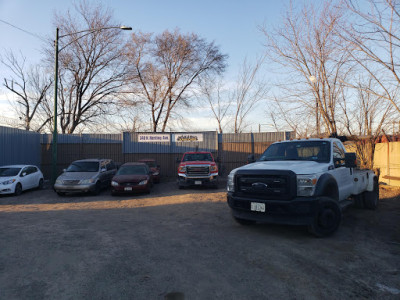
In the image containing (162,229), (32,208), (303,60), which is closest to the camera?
(162,229)

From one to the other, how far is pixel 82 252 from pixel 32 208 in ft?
20.9

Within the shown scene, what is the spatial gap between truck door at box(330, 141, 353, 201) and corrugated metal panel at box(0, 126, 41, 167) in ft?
58.2

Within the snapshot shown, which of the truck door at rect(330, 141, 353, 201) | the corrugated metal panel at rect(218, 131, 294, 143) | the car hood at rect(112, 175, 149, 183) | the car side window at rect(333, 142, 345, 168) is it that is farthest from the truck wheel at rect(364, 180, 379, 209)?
the corrugated metal panel at rect(218, 131, 294, 143)

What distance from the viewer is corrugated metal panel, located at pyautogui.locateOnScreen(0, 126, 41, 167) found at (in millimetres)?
16750

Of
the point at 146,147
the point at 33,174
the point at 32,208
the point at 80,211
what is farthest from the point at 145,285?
the point at 146,147

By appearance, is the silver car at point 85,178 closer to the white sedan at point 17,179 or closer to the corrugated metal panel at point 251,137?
the white sedan at point 17,179

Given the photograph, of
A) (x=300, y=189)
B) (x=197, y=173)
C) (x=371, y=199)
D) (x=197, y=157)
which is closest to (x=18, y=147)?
(x=197, y=157)

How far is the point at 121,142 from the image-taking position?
69.1ft

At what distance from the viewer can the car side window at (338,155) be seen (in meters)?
6.77

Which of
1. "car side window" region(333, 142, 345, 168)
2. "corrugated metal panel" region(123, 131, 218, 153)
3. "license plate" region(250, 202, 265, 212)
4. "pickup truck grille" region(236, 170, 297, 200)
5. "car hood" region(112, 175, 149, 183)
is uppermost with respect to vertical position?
"corrugated metal panel" region(123, 131, 218, 153)

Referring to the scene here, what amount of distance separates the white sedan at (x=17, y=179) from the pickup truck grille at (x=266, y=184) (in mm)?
11547

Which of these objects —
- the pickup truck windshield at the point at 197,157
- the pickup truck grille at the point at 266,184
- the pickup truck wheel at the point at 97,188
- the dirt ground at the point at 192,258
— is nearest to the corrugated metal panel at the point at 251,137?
the pickup truck windshield at the point at 197,157

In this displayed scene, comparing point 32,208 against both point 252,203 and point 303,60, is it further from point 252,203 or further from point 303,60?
point 303,60

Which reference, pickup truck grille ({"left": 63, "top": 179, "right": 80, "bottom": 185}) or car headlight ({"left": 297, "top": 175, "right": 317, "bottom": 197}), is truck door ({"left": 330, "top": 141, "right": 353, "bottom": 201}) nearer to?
car headlight ({"left": 297, "top": 175, "right": 317, "bottom": 197})
